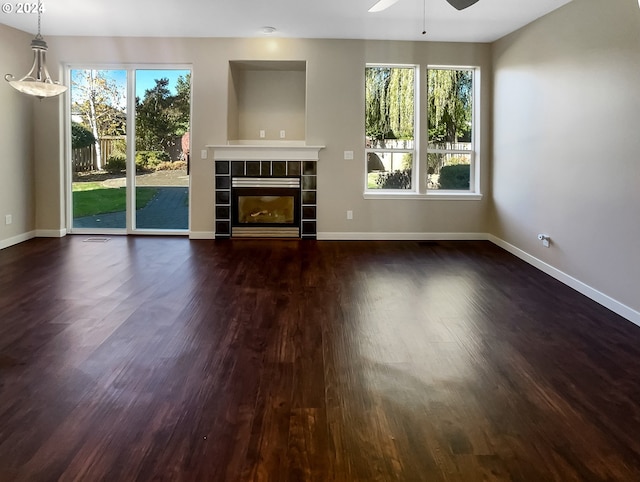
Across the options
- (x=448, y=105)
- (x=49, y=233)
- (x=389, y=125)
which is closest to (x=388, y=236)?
(x=389, y=125)

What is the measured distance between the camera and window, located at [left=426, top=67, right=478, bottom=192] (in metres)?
7.02

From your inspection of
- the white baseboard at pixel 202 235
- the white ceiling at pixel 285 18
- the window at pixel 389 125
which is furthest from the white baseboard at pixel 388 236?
the white ceiling at pixel 285 18

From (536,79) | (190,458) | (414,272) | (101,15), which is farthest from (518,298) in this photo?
(101,15)

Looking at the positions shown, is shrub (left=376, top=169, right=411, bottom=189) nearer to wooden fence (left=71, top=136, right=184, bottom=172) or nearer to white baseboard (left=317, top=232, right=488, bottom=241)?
white baseboard (left=317, top=232, right=488, bottom=241)

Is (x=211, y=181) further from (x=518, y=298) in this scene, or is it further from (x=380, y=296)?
(x=518, y=298)

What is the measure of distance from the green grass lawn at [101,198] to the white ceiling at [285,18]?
197cm

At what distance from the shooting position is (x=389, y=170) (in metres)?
7.15

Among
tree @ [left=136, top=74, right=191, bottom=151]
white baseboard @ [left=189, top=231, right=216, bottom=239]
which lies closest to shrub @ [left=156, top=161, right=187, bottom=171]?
tree @ [left=136, top=74, right=191, bottom=151]

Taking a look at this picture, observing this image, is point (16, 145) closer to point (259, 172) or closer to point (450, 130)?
point (259, 172)

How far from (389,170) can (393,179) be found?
13 cm

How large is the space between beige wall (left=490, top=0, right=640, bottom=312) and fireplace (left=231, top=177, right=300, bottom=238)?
2.73 metres

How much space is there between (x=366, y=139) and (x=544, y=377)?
4.77 m

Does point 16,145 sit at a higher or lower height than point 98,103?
lower

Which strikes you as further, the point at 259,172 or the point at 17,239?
the point at 259,172
